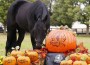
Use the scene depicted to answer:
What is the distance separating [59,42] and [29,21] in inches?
103

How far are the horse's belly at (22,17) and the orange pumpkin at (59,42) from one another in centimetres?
303

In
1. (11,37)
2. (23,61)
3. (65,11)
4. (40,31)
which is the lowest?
(65,11)

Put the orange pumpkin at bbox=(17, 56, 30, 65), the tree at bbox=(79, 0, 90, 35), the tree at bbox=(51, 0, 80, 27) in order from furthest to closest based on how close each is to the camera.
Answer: the tree at bbox=(51, 0, 80, 27) → the tree at bbox=(79, 0, 90, 35) → the orange pumpkin at bbox=(17, 56, 30, 65)

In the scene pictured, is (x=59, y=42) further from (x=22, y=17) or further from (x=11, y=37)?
(x=11, y=37)

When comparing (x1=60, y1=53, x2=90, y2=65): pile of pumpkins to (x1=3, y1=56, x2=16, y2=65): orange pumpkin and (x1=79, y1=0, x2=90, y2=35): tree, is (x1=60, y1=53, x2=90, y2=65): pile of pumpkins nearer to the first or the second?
(x1=3, y1=56, x2=16, y2=65): orange pumpkin

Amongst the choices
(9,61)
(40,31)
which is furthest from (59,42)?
(40,31)

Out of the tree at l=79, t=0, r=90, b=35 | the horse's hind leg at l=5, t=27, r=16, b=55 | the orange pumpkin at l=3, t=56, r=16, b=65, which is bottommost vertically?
the tree at l=79, t=0, r=90, b=35

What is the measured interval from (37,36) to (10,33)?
323 centimetres

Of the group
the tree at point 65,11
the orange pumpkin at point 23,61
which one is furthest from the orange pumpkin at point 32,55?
the tree at point 65,11

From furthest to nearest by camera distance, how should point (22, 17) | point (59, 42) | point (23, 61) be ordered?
point (22, 17), point (59, 42), point (23, 61)

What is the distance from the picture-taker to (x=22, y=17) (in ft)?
31.1

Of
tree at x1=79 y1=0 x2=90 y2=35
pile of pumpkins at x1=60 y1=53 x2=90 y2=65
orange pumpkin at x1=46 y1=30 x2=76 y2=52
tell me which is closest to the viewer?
pile of pumpkins at x1=60 y1=53 x2=90 y2=65

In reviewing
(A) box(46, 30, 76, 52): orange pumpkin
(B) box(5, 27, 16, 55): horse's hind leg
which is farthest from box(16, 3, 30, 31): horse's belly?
(A) box(46, 30, 76, 52): orange pumpkin

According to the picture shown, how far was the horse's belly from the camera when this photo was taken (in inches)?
366
